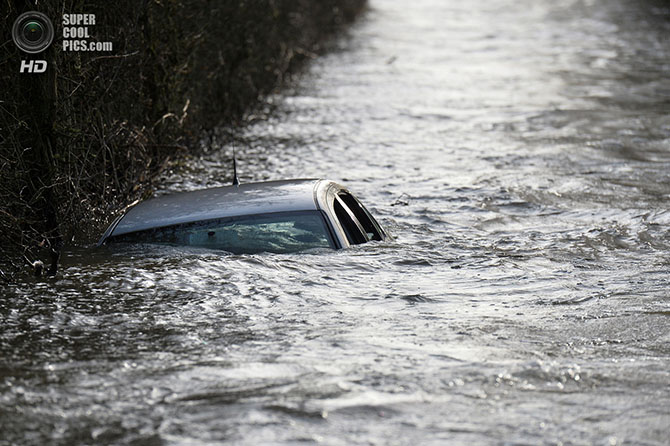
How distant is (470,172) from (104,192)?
6354 millimetres

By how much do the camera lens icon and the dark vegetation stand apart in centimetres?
7

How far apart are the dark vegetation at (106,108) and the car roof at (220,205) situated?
32.9 inches

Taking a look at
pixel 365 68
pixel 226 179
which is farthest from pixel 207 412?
pixel 365 68

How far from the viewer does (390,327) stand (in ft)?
25.0

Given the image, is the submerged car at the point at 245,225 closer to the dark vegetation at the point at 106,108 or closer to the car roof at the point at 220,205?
the car roof at the point at 220,205

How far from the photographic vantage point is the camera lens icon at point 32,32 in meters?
9.34

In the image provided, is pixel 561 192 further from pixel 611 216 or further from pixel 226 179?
pixel 226 179

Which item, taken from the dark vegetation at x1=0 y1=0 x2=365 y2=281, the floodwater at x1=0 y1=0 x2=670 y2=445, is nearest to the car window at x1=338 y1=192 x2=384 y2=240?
the floodwater at x1=0 y1=0 x2=670 y2=445

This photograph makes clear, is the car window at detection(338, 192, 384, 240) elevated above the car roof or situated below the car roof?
below

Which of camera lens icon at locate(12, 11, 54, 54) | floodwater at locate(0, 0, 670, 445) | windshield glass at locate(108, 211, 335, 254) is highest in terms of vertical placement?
camera lens icon at locate(12, 11, 54, 54)

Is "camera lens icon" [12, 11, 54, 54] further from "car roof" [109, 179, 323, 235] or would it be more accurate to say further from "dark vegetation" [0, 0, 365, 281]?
"car roof" [109, 179, 323, 235]

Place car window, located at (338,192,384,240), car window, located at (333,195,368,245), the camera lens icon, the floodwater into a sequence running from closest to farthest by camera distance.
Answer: the floodwater → car window, located at (333,195,368,245) → car window, located at (338,192,384,240) → the camera lens icon

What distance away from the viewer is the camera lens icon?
30.6 feet

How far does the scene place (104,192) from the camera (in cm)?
1081
